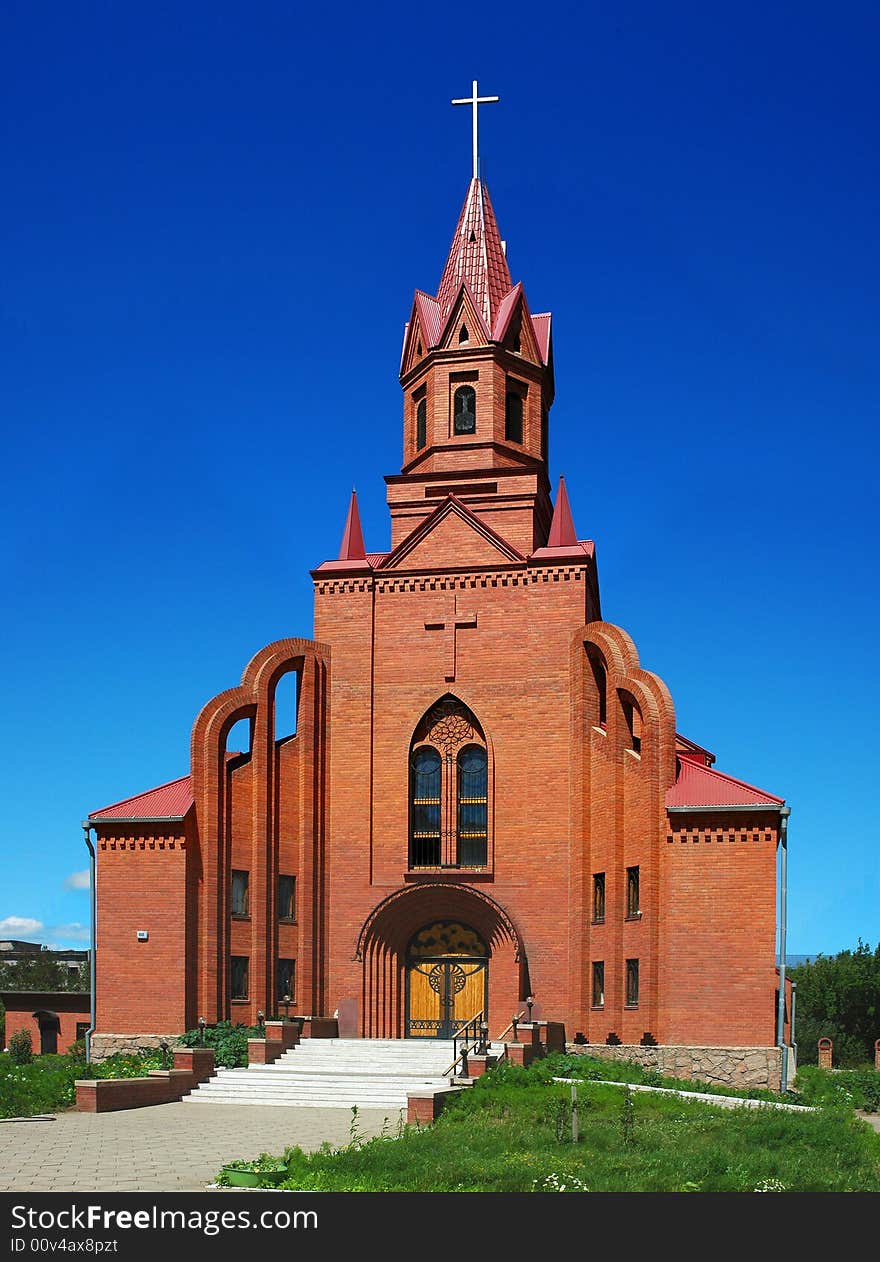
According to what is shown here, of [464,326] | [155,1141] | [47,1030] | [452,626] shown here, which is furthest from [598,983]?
[47,1030]

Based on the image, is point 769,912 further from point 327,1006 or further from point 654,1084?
point 327,1006

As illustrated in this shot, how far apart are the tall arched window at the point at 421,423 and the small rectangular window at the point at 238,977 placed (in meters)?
13.8

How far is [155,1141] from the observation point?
720 inches

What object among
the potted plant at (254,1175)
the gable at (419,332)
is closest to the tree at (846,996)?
the gable at (419,332)

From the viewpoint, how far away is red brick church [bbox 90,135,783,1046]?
27938 mm

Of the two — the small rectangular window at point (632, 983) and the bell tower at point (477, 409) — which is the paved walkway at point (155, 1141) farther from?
the bell tower at point (477, 409)

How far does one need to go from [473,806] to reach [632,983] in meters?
5.39

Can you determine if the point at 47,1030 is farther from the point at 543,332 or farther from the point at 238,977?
the point at 543,332

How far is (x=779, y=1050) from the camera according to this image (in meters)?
26.8

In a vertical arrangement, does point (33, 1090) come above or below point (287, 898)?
below

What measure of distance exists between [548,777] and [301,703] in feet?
19.4

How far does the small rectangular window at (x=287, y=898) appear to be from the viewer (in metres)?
31.1
